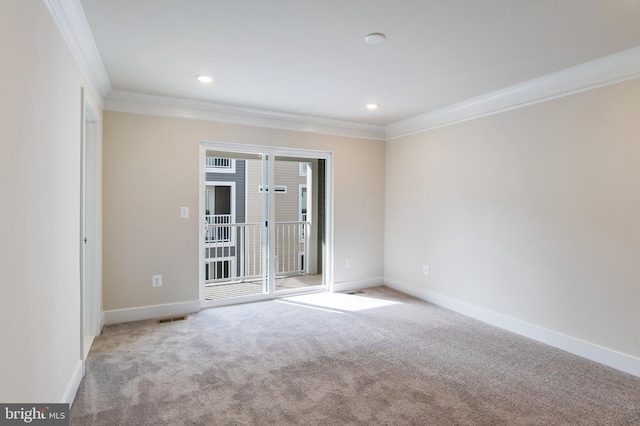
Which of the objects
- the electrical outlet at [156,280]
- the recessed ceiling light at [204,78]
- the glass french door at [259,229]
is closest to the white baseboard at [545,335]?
the glass french door at [259,229]

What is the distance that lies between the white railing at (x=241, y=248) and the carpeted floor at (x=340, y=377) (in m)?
1.84

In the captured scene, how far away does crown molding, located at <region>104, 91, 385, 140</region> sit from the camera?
3680 mm

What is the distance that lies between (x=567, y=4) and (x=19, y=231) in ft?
10.1

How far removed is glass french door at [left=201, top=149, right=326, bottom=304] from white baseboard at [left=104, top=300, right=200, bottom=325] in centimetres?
71

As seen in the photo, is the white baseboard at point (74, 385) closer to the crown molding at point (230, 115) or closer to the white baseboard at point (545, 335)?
the crown molding at point (230, 115)

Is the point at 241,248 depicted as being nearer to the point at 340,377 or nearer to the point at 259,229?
the point at 259,229

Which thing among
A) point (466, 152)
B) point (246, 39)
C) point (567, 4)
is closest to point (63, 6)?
point (246, 39)

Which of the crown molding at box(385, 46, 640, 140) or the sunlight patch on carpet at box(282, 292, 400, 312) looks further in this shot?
the sunlight patch on carpet at box(282, 292, 400, 312)

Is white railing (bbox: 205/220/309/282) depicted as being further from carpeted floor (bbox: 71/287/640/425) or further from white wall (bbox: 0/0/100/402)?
white wall (bbox: 0/0/100/402)

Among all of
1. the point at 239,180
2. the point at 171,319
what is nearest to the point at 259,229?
the point at 239,180

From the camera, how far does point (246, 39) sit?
8.02ft

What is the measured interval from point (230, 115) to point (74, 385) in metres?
3.12

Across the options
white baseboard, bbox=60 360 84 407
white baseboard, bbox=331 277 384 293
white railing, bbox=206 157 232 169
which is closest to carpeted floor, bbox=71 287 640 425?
white baseboard, bbox=60 360 84 407

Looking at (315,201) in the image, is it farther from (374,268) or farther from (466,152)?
(466,152)
